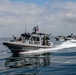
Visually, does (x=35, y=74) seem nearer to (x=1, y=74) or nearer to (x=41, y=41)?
(x=1, y=74)

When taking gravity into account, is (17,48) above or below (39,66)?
above

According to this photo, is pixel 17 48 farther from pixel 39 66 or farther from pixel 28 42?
pixel 39 66

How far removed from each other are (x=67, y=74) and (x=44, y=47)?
925 inches

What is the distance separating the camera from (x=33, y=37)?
4012 cm

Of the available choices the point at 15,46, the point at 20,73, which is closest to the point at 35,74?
the point at 20,73

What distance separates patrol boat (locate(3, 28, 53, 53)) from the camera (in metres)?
37.5

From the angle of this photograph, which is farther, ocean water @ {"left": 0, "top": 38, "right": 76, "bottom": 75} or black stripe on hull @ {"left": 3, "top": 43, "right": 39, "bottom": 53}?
black stripe on hull @ {"left": 3, "top": 43, "right": 39, "bottom": 53}

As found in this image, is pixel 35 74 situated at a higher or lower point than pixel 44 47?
lower

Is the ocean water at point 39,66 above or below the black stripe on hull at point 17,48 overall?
below

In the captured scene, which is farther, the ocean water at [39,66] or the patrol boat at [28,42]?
the patrol boat at [28,42]

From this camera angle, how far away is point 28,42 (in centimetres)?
3916

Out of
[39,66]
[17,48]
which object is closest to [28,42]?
[17,48]

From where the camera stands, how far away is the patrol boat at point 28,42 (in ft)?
123

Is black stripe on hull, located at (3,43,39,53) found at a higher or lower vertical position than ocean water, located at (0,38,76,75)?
higher
